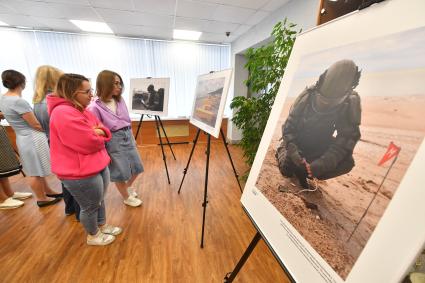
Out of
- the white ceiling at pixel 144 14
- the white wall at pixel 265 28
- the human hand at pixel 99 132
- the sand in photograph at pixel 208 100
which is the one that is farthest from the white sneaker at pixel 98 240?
the white wall at pixel 265 28

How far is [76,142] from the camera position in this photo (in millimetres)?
1178

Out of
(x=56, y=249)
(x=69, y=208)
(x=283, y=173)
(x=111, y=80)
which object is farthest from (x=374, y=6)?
(x=69, y=208)

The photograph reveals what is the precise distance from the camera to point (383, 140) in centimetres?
40

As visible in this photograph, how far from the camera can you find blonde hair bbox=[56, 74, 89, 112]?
46.4 inches

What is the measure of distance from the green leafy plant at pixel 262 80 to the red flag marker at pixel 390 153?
1.53 metres

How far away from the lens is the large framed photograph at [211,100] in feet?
5.14

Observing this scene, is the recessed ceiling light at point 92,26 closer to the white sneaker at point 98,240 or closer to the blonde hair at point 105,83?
the blonde hair at point 105,83

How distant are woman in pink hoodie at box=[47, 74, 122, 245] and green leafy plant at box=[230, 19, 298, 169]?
1.32 meters

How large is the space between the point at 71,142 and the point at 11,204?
1900mm

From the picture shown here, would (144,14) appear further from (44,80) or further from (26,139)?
(26,139)

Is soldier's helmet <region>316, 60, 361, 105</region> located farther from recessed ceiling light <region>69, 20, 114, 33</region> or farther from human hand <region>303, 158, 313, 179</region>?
recessed ceiling light <region>69, 20, 114, 33</region>

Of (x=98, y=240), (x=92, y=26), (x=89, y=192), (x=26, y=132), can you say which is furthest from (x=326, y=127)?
(x=92, y=26)

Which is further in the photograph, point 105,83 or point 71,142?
point 105,83

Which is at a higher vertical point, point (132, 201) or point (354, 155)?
point (354, 155)
